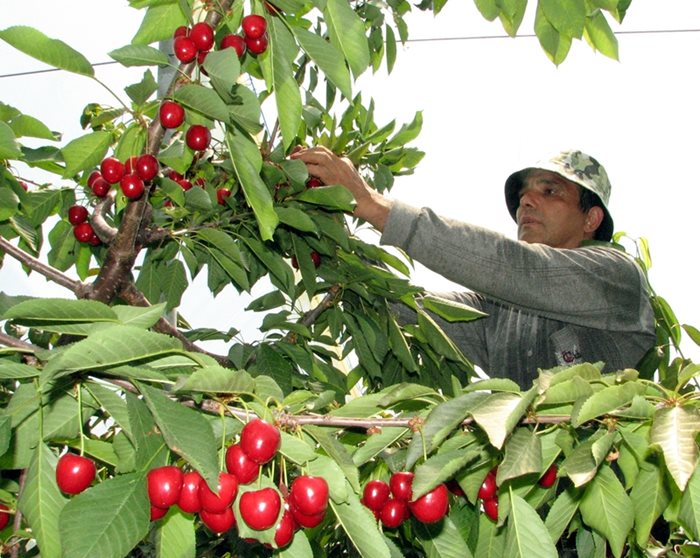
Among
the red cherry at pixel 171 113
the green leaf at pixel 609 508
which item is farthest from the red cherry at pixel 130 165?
the green leaf at pixel 609 508

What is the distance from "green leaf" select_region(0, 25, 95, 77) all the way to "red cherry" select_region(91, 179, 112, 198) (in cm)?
45

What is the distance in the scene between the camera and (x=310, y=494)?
865mm

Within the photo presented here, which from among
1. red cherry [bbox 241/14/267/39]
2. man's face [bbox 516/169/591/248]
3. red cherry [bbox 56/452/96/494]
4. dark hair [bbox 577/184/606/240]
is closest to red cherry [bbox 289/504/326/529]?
red cherry [bbox 56/452/96/494]

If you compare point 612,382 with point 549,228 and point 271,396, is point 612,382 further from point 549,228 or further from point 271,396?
point 549,228

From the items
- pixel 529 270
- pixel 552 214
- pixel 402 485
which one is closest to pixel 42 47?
pixel 402 485

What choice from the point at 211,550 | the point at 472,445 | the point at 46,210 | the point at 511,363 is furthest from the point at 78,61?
the point at 511,363

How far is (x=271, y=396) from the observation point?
3.02ft

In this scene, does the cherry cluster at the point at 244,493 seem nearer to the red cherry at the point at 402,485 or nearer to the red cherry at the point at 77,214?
the red cherry at the point at 402,485

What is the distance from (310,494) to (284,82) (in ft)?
2.21

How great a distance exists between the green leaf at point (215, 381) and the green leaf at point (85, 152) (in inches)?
30.5

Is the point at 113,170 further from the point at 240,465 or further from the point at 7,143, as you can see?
the point at 240,465

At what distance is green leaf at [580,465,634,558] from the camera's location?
984 mm

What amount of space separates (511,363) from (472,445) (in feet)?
5.59

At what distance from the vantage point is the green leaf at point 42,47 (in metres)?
1.26
